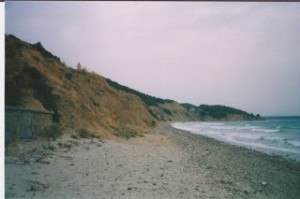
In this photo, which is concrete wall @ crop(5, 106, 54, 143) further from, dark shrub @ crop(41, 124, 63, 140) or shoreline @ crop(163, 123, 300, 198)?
shoreline @ crop(163, 123, 300, 198)

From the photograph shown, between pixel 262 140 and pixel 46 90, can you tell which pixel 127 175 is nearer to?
pixel 46 90

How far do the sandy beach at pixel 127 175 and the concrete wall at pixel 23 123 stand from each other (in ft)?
1.25

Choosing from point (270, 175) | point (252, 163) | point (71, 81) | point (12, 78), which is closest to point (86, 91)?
point (71, 81)

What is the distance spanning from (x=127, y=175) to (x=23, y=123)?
3583mm

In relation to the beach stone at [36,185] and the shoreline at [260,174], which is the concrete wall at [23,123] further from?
the shoreline at [260,174]

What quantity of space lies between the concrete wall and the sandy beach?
38cm

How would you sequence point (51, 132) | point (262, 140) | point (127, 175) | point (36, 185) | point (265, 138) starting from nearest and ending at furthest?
point (36, 185), point (127, 175), point (51, 132), point (262, 140), point (265, 138)

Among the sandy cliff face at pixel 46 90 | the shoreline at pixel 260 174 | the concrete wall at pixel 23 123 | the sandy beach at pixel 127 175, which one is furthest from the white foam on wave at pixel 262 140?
the concrete wall at pixel 23 123

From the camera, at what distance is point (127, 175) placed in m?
5.89

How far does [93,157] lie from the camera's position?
7113 millimetres

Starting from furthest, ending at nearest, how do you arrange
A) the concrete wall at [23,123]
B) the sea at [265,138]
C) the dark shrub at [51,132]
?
1. the sea at [265,138]
2. the dark shrub at [51,132]
3. the concrete wall at [23,123]

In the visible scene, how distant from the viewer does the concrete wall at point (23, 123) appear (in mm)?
7383

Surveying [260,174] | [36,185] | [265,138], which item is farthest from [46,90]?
[265,138]

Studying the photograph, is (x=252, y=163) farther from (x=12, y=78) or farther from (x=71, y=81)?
(x=71, y=81)
